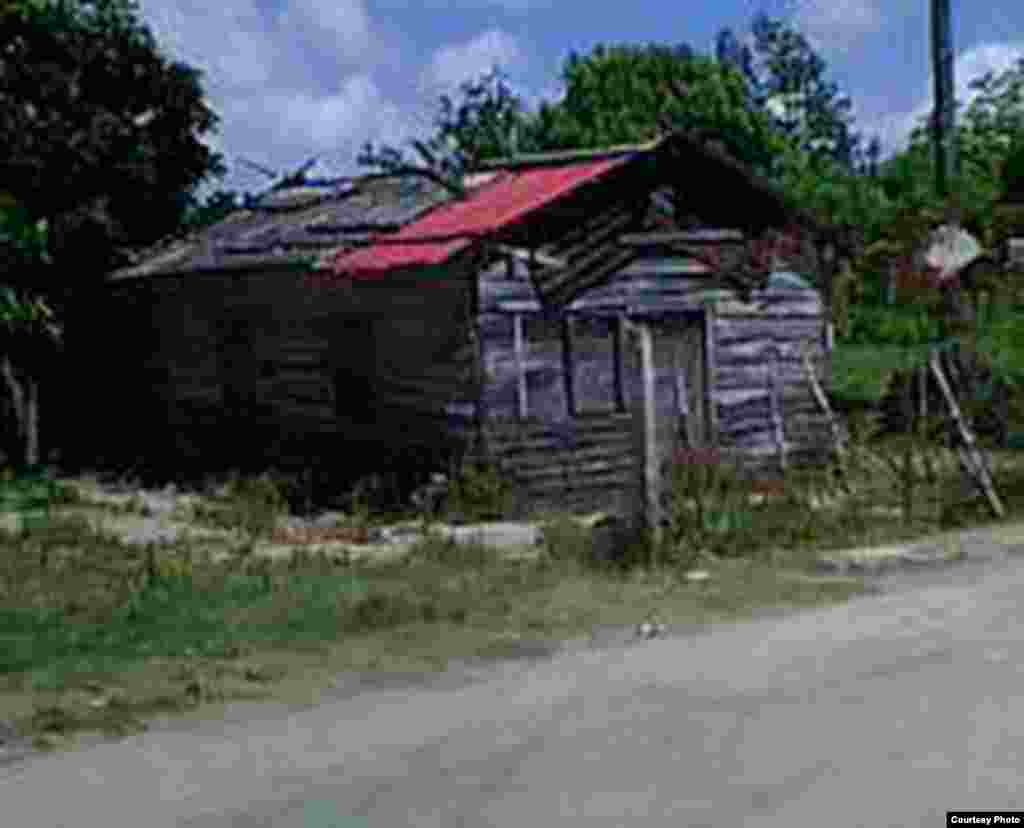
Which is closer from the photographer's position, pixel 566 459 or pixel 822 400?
pixel 566 459

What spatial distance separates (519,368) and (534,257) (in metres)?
1.14

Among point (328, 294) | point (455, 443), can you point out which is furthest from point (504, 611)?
point (328, 294)

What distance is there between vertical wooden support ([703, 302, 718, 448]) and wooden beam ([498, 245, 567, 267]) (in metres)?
2.05

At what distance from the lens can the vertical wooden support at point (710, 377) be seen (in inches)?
862

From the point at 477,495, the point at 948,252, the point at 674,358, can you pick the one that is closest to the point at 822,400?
the point at 674,358

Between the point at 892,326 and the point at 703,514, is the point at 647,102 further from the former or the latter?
the point at 703,514

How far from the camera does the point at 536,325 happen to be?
20688mm

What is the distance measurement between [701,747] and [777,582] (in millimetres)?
5414

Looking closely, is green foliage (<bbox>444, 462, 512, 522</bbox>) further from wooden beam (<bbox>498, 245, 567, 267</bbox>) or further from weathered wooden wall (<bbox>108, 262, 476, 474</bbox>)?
wooden beam (<bbox>498, 245, 567, 267</bbox>)

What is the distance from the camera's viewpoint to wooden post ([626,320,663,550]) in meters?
14.8

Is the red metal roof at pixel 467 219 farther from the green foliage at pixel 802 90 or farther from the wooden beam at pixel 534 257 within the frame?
the green foliage at pixel 802 90

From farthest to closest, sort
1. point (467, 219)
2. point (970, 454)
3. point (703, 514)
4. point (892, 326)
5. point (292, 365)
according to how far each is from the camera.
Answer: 1. point (892, 326)
2. point (292, 365)
3. point (467, 219)
4. point (970, 454)
5. point (703, 514)

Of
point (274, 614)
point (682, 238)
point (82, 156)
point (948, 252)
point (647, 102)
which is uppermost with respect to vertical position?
point (647, 102)

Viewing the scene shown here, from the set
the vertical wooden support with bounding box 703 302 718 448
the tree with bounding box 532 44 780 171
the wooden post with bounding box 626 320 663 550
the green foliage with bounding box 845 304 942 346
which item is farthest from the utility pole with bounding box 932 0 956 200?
the tree with bounding box 532 44 780 171
